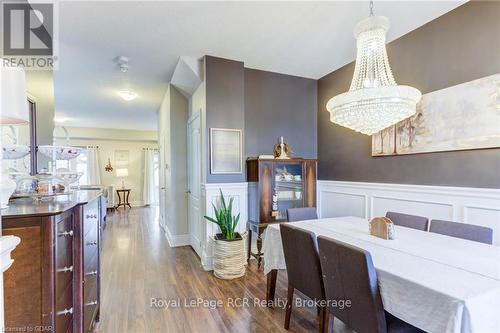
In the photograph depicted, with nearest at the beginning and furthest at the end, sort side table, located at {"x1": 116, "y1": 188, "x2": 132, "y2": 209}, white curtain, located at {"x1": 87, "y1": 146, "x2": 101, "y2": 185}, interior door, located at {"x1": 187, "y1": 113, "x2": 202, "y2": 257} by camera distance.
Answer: interior door, located at {"x1": 187, "y1": 113, "x2": 202, "y2": 257} → white curtain, located at {"x1": 87, "y1": 146, "x2": 101, "y2": 185} → side table, located at {"x1": 116, "y1": 188, "x2": 132, "y2": 209}

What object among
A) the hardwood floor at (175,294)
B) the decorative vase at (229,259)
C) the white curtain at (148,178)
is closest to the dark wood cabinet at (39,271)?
the hardwood floor at (175,294)

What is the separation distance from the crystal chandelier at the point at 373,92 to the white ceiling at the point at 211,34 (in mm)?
462

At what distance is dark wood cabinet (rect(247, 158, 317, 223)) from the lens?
3.27 m

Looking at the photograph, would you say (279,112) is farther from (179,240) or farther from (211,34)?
(179,240)

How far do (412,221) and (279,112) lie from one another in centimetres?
228

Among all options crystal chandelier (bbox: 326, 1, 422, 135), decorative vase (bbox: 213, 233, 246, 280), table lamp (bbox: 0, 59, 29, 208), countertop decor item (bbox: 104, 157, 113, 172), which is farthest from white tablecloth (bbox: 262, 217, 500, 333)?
countertop decor item (bbox: 104, 157, 113, 172)

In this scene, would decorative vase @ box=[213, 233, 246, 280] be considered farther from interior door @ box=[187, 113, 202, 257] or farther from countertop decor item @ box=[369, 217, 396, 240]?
countertop decor item @ box=[369, 217, 396, 240]

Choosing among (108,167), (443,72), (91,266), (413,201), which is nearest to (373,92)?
(443,72)

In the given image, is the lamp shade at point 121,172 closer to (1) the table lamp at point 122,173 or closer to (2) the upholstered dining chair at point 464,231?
(1) the table lamp at point 122,173

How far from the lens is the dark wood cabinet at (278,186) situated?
3270mm

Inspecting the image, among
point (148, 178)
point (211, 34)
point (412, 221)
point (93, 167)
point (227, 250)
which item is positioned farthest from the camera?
point (148, 178)

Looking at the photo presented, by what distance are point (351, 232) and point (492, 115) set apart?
5.07 feet

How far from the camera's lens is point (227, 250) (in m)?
2.91

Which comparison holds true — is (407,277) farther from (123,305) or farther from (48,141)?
(48,141)
